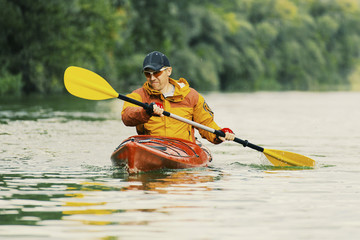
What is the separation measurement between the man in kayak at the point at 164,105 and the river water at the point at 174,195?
556 mm

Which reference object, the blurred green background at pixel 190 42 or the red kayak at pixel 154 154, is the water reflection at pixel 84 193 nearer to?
the red kayak at pixel 154 154

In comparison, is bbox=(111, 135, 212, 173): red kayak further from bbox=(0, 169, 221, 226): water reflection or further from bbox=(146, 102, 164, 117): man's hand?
bbox=(146, 102, 164, 117): man's hand

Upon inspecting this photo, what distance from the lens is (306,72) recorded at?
62.7 metres

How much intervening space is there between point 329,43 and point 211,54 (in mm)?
22314

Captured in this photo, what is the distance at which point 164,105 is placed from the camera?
32.4 ft

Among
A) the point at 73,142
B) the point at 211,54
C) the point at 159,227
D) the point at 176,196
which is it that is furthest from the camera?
the point at 211,54

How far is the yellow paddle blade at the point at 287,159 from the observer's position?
36.4 feet

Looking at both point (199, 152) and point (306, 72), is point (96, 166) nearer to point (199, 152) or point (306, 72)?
point (199, 152)

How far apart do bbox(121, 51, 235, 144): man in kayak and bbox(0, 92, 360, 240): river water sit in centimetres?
56

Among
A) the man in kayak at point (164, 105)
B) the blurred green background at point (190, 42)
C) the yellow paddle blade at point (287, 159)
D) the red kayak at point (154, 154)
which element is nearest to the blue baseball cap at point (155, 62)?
the man in kayak at point (164, 105)

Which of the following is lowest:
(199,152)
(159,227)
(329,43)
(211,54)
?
(159,227)

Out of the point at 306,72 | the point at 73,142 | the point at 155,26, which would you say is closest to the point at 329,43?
the point at 306,72

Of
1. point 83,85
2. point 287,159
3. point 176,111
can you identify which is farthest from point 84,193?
point 287,159

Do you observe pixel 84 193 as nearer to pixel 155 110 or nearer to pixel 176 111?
pixel 155 110
